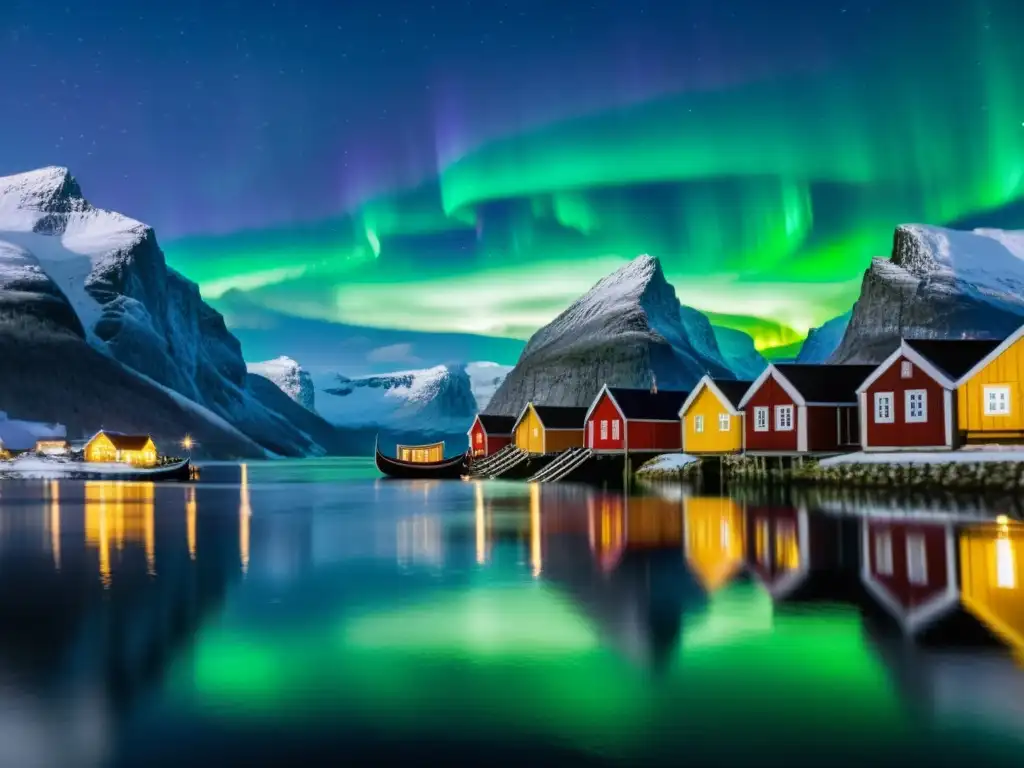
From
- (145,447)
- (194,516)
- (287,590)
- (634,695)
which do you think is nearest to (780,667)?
(634,695)

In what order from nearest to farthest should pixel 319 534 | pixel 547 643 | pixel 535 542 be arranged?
pixel 547 643
pixel 535 542
pixel 319 534

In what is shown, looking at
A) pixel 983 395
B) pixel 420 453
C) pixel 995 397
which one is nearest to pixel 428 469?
pixel 420 453

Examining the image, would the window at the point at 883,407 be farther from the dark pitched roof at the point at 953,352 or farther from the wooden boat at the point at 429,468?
the wooden boat at the point at 429,468

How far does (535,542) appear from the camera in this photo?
3247 centimetres

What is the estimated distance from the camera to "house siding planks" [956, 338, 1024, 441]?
2066 inches

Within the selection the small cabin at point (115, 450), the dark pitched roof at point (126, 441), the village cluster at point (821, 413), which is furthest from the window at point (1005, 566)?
the dark pitched roof at point (126, 441)

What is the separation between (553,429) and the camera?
94.8m

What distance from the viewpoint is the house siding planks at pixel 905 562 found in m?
20.1

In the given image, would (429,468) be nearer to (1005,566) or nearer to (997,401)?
(997,401)

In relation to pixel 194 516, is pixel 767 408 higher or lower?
higher

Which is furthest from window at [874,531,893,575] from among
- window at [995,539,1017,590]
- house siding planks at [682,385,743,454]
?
house siding planks at [682,385,743,454]

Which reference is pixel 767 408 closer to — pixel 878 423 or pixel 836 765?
pixel 878 423

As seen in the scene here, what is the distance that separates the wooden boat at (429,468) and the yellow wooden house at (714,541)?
56.2 metres

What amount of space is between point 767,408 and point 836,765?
2362 inches
